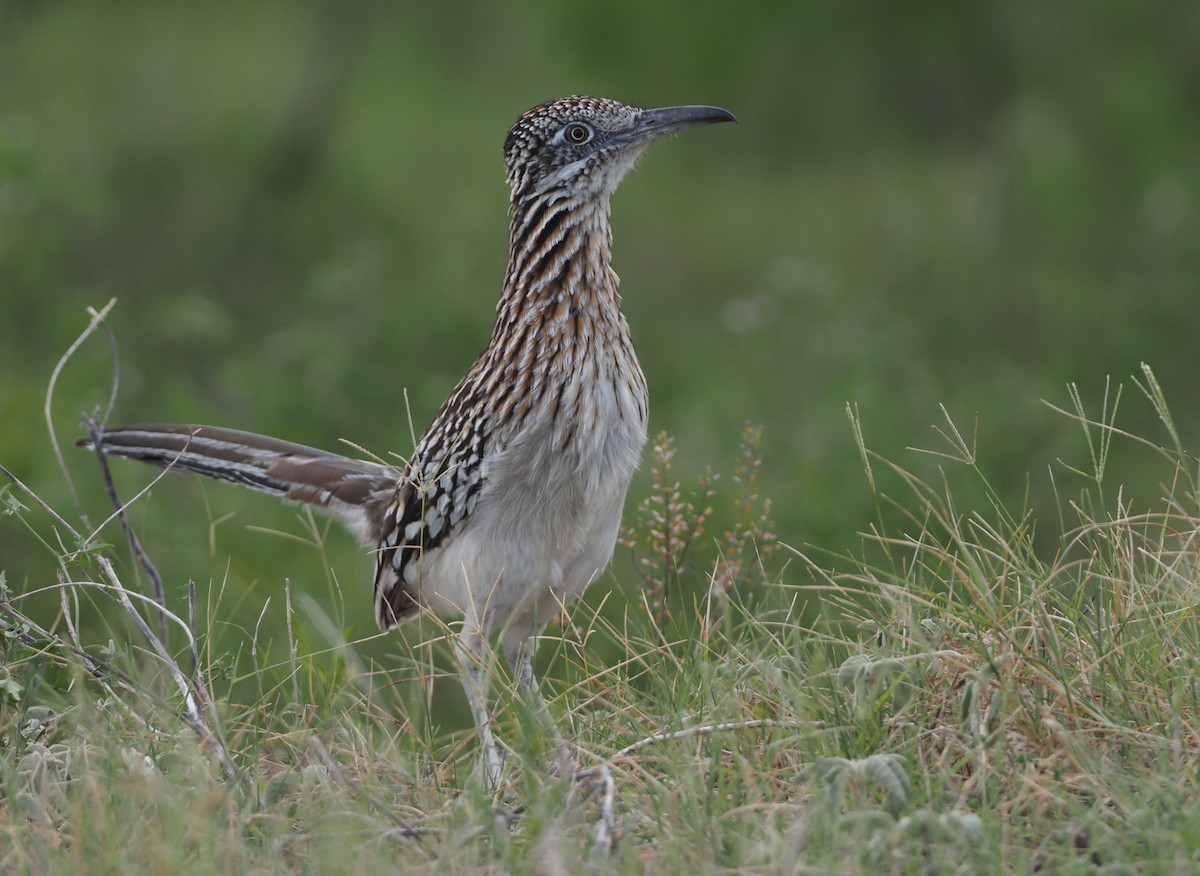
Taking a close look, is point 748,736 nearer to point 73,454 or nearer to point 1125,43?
point 73,454

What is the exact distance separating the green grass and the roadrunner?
782 mm

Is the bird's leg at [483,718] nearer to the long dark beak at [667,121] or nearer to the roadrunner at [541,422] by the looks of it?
the roadrunner at [541,422]

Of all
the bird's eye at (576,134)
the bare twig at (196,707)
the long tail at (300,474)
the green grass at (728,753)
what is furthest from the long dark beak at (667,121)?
the bare twig at (196,707)

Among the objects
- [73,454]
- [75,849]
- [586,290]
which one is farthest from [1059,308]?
[75,849]

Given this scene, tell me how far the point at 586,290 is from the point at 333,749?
1.79 m

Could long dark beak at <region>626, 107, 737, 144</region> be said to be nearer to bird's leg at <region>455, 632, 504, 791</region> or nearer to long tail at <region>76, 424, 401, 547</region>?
long tail at <region>76, 424, 401, 547</region>

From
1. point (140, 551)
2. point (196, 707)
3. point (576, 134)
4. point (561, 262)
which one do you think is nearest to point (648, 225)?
point (576, 134)

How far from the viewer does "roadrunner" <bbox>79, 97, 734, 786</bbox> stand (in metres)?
5.41

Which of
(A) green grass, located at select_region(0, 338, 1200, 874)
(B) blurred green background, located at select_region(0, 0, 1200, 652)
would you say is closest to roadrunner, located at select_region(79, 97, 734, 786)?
(A) green grass, located at select_region(0, 338, 1200, 874)

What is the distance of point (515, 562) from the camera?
5.53m

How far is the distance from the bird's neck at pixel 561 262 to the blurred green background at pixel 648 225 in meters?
3.16

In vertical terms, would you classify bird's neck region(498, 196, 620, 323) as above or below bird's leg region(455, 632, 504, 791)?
above

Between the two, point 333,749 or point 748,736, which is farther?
point 333,749

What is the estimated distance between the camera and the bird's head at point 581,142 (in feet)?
18.8
